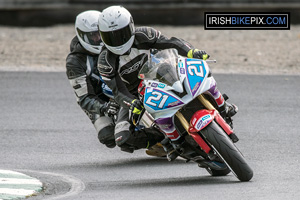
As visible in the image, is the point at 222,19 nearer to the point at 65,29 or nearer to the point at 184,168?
the point at 65,29

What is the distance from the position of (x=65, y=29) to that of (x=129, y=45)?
1266 cm

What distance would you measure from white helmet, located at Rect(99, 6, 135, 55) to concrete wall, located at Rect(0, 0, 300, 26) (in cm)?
1107

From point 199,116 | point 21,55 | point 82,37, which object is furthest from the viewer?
point 21,55

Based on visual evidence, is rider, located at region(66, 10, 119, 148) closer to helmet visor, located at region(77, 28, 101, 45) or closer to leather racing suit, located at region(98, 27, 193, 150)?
helmet visor, located at region(77, 28, 101, 45)

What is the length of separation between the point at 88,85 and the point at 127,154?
972mm

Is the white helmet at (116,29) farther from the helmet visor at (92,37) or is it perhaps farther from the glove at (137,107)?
the helmet visor at (92,37)

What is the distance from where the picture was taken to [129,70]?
26.5 ft

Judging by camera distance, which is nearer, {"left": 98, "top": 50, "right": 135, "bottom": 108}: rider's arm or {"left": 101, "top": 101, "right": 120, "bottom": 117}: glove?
{"left": 98, "top": 50, "right": 135, "bottom": 108}: rider's arm

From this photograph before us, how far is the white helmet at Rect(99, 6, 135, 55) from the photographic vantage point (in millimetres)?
7684

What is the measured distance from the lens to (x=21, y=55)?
53.7ft

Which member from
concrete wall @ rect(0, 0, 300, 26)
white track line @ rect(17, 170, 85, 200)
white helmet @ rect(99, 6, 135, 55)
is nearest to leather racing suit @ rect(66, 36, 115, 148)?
white track line @ rect(17, 170, 85, 200)

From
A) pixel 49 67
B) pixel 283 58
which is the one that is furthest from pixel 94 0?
pixel 283 58

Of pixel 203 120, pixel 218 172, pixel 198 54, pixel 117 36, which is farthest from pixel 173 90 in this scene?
pixel 117 36

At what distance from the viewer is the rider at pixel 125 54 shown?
7719mm
